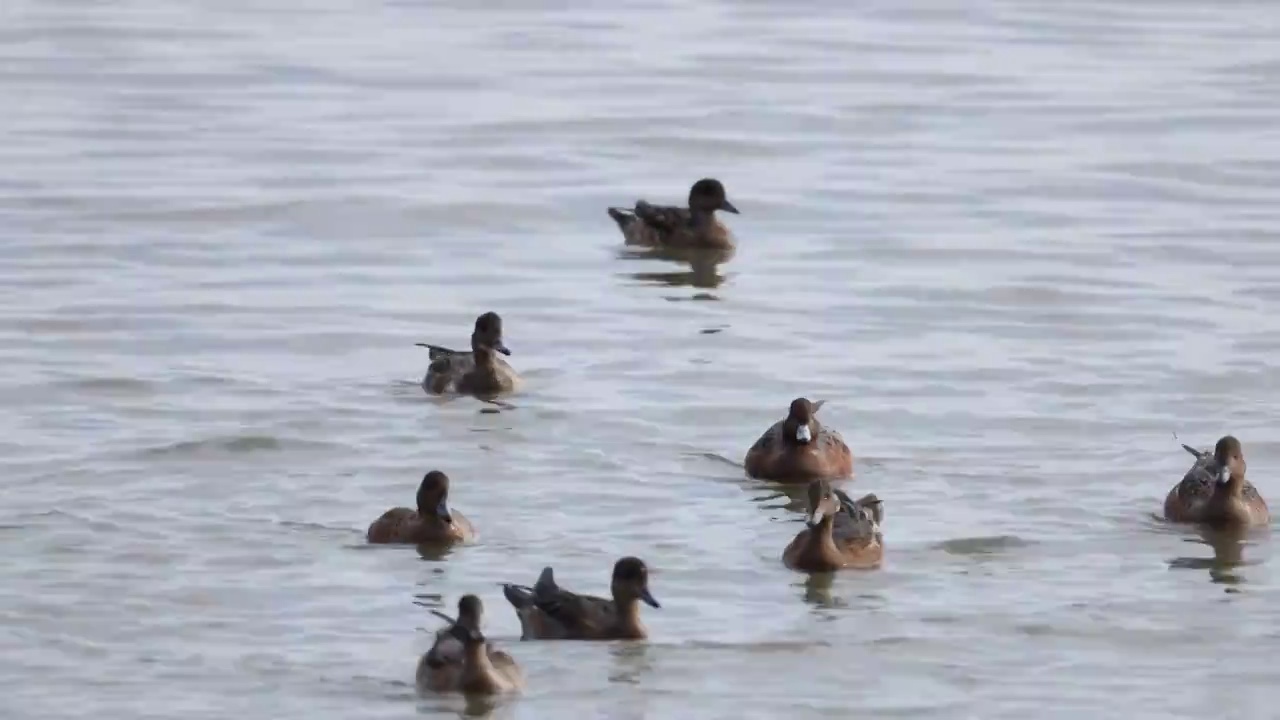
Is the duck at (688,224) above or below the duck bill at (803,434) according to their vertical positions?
above

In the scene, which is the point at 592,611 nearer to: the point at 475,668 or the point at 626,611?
the point at 626,611

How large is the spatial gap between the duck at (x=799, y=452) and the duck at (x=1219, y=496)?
1.76 meters

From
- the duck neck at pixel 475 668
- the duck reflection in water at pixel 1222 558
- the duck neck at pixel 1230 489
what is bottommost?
the duck neck at pixel 475 668

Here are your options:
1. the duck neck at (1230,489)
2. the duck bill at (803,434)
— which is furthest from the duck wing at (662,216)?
the duck neck at (1230,489)

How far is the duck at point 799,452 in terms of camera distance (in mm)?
15883

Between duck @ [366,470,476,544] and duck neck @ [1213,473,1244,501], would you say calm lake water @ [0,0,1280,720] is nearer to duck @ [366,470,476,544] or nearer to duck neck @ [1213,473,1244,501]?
duck @ [366,470,476,544]

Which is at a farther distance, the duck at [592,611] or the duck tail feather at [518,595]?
the duck tail feather at [518,595]

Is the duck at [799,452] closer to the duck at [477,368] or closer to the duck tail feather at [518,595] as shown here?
the duck at [477,368]

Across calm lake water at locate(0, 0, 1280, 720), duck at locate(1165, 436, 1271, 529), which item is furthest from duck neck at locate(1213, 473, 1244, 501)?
calm lake water at locate(0, 0, 1280, 720)

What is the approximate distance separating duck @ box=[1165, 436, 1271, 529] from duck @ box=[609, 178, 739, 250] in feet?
28.0

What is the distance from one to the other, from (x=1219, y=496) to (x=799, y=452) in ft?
7.12

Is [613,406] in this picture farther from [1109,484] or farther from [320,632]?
[320,632]

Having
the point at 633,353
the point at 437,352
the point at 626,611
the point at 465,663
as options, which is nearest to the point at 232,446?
the point at 437,352

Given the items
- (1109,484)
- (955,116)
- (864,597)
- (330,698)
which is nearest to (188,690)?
(330,698)
